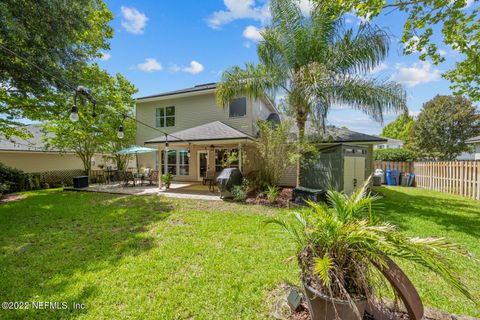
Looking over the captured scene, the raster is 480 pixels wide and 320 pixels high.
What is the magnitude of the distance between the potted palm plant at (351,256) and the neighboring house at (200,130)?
8.48m

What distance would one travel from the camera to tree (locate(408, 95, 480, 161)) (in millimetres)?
21125

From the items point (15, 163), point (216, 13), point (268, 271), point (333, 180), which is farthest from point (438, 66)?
point (15, 163)

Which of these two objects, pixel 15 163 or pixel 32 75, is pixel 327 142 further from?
pixel 15 163

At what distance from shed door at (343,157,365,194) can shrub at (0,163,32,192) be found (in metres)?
19.0

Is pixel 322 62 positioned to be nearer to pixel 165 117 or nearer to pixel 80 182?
pixel 165 117

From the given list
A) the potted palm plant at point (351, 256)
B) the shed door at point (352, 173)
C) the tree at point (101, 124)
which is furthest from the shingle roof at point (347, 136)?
the tree at point (101, 124)

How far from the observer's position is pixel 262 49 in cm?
985

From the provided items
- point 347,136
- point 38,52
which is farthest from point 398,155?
point 38,52

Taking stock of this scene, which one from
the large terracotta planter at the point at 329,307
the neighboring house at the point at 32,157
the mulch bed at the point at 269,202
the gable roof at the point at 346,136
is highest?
the gable roof at the point at 346,136

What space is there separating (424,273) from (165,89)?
734 inches

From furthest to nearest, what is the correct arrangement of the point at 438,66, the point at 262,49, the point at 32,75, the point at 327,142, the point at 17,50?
1. the point at 327,142
2. the point at 262,49
3. the point at 438,66
4. the point at 32,75
5. the point at 17,50

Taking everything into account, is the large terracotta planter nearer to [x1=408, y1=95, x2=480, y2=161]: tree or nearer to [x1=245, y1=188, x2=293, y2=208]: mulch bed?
[x1=245, y1=188, x2=293, y2=208]: mulch bed

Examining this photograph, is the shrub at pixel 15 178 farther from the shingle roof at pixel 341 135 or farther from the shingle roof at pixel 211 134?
the shingle roof at pixel 341 135

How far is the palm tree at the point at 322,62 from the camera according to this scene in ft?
28.0
